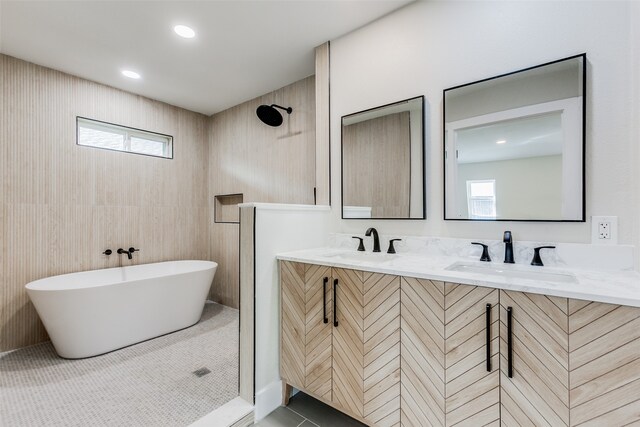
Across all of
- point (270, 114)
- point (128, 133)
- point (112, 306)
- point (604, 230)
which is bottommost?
point (112, 306)

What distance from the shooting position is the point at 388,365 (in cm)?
132

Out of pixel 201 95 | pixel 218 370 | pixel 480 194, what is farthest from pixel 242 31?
pixel 218 370

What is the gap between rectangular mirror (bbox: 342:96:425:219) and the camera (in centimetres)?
182

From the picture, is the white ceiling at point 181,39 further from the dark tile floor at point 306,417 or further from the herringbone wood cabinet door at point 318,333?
the dark tile floor at point 306,417

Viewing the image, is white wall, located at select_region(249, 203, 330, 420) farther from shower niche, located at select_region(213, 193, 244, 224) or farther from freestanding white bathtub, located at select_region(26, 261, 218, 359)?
shower niche, located at select_region(213, 193, 244, 224)

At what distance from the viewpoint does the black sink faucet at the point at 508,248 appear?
1.43 metres

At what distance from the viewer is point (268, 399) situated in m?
1.71

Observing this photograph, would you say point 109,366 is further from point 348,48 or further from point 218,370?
point 348,48

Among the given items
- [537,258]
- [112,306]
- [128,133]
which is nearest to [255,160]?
[128,133]

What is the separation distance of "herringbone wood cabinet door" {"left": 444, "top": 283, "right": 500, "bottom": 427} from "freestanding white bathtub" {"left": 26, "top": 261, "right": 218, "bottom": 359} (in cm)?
258

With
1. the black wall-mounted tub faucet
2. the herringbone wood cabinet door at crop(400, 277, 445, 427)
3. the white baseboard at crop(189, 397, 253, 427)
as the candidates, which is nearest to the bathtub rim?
the black wall-mounted tub faucet

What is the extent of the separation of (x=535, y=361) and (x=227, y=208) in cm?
364

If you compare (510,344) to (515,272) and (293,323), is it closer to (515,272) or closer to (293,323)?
(515,272)

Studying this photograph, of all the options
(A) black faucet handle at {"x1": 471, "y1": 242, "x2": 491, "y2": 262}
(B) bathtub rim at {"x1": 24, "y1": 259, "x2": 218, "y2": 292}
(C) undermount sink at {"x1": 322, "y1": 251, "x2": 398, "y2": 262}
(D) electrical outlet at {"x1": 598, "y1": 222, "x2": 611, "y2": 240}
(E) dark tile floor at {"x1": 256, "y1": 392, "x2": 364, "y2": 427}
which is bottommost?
(E) dark tile floor at {"x1": 256, "y1": 392, "x2": 364, "y2": 427}
